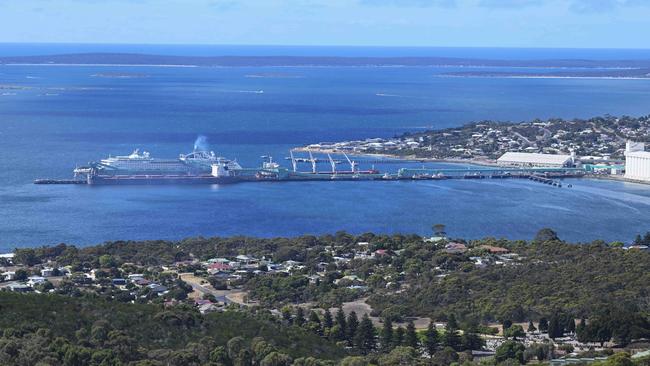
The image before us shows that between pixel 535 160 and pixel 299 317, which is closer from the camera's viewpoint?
pixel 299 317

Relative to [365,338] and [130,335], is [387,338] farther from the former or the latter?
[130,335]

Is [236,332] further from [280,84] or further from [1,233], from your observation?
[280,84]

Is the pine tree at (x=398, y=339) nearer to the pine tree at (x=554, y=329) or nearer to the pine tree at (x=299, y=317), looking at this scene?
the pine tree at (x=299, y=317)

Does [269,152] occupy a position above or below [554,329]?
below

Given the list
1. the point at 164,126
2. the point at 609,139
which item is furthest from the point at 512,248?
the point at 164,126

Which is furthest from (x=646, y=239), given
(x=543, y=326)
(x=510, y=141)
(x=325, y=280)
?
(x=510, y=141)

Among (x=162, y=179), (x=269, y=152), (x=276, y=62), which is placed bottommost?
(x=276, y=62)
